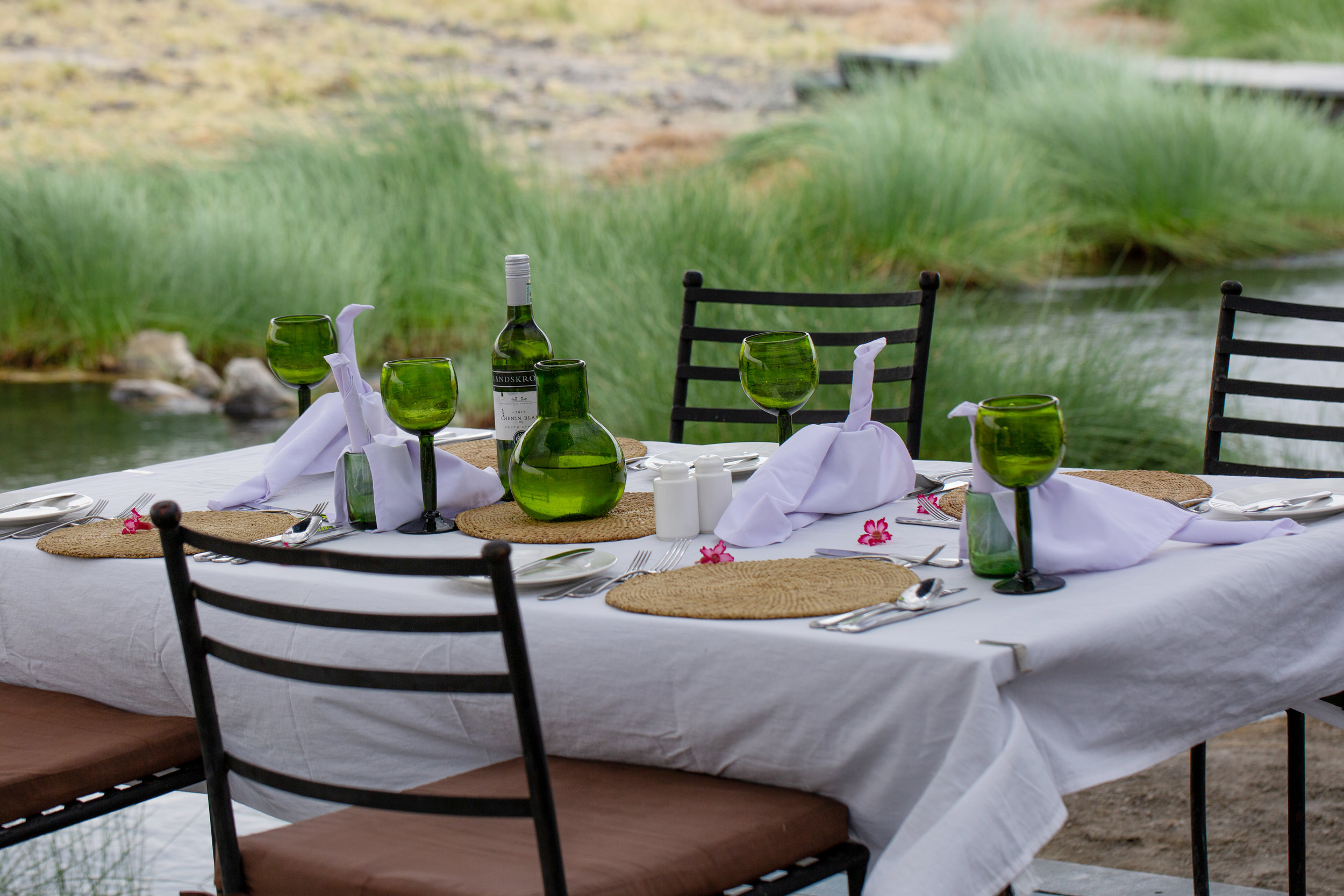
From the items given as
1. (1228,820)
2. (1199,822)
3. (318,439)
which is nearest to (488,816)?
(318,439)

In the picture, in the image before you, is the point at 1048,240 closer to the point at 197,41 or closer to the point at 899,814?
the point at 899,814

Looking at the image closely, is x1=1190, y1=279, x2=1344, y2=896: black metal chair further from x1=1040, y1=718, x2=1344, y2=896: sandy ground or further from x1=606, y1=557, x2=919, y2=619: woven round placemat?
x1=606, y1=557, x2=919, y2=619: woven round placemat

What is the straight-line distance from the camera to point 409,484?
1523mm

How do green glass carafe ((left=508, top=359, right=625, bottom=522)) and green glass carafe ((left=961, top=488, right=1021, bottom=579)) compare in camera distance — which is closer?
green glass carafe ((left=961, top=488, right=1021, bottom=579))

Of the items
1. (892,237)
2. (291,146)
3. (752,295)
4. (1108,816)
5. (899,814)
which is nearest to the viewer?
(899,814)

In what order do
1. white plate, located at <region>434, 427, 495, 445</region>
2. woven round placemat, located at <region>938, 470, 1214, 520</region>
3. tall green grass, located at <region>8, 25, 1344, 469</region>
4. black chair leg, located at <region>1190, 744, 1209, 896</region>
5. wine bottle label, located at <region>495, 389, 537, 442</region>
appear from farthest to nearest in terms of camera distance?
tall green grass, located at <region>8, 25, 1344, 469</region>, white plate, located at <region>434, 427, 495, 445</region>, black chair leg, located at <region>1190, 744, 1209, 896</region>, wine bottle label, located at <region>495, 389, 537, 442</region>, woven round placemat, located at <region>938, 470, 1214, 520</region>

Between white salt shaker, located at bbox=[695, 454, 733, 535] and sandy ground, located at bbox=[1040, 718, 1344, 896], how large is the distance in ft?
→ 3.05

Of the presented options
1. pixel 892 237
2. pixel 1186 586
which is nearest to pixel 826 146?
pixel 892 237

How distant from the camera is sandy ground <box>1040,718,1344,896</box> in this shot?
197 cm

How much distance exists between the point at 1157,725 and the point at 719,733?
364 mm

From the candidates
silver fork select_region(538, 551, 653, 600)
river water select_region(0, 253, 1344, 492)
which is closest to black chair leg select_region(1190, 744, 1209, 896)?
silver fork select_region(538, 551, 653, 600)

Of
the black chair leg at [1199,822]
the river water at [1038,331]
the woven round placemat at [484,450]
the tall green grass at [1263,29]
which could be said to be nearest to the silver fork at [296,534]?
the woven round placemat at [484,450]

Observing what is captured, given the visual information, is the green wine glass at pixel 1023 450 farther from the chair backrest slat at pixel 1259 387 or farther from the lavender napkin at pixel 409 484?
the chair backrest slat at pixel 1259 387

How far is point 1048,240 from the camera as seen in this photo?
285 inches
